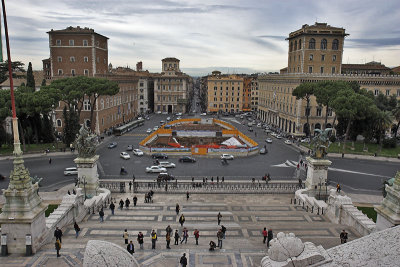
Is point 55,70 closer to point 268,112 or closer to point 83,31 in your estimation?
point 83,31

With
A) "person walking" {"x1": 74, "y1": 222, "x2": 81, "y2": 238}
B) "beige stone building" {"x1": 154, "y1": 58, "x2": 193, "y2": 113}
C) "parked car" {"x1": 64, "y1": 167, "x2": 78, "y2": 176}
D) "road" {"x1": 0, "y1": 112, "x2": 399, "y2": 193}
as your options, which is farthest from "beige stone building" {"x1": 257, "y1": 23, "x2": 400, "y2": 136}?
"person walking" {"x1": 74, "y1": 222, "x2": 81, "y2": 238}

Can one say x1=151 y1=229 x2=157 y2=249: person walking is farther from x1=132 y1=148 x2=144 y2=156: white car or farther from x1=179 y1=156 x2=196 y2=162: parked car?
x1=132 y1=148 x2=144 y2=156: white car

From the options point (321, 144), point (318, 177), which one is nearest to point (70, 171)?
point (318, 177)

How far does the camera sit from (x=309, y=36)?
236 feet

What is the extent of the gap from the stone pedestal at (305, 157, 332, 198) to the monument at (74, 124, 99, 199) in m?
17.6

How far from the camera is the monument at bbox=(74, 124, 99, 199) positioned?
24516 millimetres

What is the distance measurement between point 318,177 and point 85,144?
19.0 meters

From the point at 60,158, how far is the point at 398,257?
44642 millimetres

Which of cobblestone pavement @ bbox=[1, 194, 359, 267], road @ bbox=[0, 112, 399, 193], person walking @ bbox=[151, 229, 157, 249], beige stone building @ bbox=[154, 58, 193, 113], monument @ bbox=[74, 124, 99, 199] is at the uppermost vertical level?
beige stone building @ bbox=[154, 58, 193, 113]

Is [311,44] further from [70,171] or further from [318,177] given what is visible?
[70,171]

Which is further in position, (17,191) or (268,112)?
(268,112)

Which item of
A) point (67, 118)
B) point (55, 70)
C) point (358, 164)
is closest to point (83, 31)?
point (55, 70)

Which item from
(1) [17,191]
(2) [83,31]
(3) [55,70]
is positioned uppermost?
(2) [83,31]

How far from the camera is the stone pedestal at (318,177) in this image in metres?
25.5
